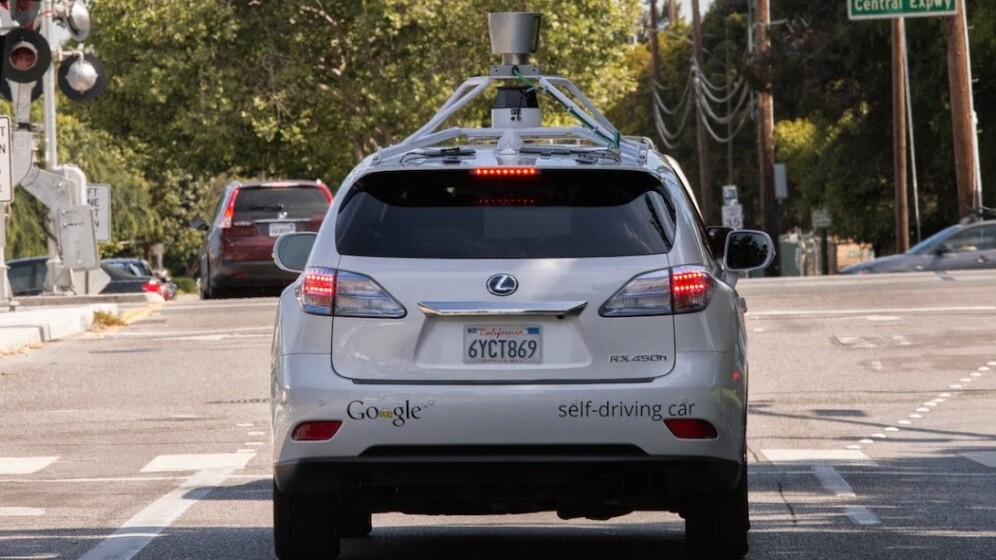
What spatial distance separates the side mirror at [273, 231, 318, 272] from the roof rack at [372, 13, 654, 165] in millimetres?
594

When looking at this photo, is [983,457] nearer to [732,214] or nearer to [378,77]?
[732,214]

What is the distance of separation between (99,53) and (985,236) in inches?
1123

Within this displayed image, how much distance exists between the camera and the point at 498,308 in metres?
7.32

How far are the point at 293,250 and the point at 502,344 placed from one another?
5.55ft

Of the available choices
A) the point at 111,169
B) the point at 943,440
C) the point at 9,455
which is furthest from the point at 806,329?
the point at 111,169

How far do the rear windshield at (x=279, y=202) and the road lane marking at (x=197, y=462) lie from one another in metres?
15.0

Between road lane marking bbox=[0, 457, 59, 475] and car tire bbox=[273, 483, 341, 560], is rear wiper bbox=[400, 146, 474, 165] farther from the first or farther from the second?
road lane marking bbox=[0, 457, 59, 475]

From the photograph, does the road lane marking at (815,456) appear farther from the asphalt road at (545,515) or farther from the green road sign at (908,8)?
the green road sign at (908,8)

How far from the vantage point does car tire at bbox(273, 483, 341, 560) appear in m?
7.91

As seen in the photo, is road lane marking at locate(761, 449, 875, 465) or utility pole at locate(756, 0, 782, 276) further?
utility pole at locate(756, 0, 782, 276)

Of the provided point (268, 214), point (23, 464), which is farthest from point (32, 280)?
point (23, 464)

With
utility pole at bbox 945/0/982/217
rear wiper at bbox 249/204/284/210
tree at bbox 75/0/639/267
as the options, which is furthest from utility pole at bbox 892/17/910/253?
rear wiper at bbox 249/204/284/210

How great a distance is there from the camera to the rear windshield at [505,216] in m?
7.48

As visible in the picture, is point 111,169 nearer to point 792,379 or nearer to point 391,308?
point 792,379
